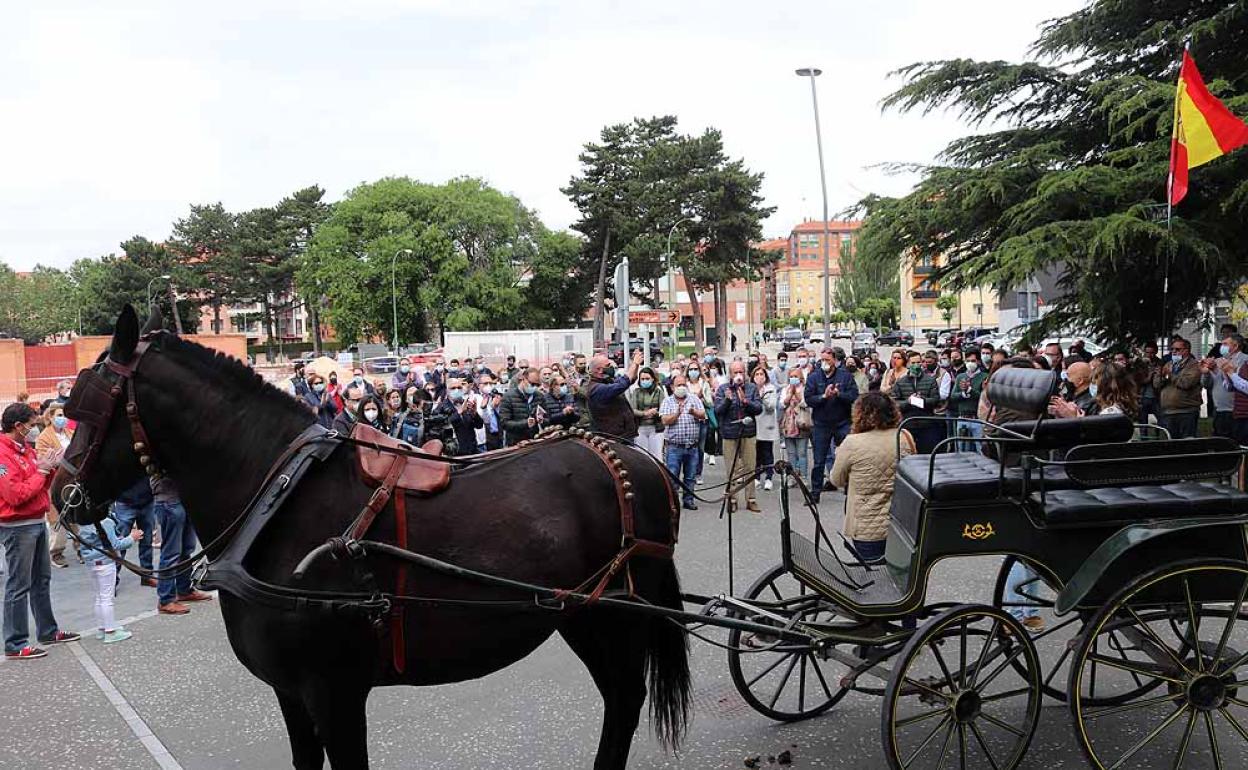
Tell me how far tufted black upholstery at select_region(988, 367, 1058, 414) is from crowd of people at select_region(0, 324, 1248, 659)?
3.99 ft

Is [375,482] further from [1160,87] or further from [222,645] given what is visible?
[1160,87]

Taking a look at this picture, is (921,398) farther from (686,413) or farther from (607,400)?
(607,400)

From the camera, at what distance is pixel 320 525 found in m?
3.41

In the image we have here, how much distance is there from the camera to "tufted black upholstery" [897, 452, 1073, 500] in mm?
4117

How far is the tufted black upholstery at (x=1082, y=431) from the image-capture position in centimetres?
439

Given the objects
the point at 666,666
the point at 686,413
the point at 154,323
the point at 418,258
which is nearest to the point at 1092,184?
the point at 686,413

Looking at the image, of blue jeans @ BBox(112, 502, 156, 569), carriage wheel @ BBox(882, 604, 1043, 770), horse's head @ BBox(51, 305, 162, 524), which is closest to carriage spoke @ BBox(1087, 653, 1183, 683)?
carriage wheel @ BBox(882, 604, 1043, 770)

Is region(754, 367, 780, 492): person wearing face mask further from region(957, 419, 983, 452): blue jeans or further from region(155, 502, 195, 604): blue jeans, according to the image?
region(155, 502, 195, 604): blue jeans

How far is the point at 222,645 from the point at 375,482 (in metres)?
4.09

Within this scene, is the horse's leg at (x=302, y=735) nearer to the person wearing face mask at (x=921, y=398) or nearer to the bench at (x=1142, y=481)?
the bench at (x=1142, y=481)

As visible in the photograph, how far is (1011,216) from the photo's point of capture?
45.0ft

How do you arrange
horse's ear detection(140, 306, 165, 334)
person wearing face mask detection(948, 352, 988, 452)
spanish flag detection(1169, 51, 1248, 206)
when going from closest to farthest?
horse's ear detection(140, 306, 165, 334) < spanish flag detection(1169, 51, 1248, 206) < person wearing face mask detection(948, 352, 988, 452)

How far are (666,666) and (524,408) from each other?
872cm

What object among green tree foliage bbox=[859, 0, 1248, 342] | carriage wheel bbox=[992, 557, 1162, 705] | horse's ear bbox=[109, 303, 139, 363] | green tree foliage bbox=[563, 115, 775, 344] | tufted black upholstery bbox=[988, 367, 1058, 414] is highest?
green tree foliage bbox=[563, 115, 775, 344]
